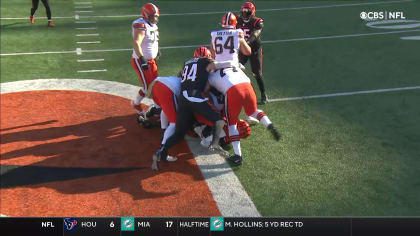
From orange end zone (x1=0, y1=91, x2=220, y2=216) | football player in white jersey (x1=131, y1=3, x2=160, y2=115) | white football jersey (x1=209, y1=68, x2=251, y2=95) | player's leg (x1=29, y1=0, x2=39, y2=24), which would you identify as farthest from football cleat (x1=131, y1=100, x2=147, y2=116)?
player's leg (x1=29, y1=0, x2=39, y2=24)

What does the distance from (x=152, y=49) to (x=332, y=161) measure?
11.2 ft

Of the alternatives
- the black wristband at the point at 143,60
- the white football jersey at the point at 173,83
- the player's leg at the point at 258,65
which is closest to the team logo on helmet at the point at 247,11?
the player's leg at the point at 258,65

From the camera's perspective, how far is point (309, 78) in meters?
8.86

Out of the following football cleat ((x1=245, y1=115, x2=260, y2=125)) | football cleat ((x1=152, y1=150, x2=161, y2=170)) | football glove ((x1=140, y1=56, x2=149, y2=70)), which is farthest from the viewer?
football cleat ((x1=245, y1=115, x2=260, y2=125))

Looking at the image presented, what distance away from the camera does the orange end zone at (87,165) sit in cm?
523

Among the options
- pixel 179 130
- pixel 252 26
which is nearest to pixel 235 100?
pixel 179 130

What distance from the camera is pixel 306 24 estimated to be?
497 inches

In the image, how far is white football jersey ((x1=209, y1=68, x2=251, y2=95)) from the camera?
20.0 ft

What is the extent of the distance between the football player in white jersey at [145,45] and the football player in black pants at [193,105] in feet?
3.39

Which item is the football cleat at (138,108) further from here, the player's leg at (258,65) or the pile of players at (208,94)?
the player's leg at (258,65)

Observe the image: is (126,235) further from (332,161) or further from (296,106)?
(296,106)

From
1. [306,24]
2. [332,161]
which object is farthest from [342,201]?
[306,24]

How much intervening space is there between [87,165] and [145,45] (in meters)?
2.22

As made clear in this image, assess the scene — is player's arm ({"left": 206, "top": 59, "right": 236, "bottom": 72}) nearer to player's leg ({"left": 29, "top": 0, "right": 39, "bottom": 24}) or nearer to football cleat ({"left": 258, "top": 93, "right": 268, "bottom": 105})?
football cleat ({"left": 258, "top": 93, "right": 268, "bottom": 105})
